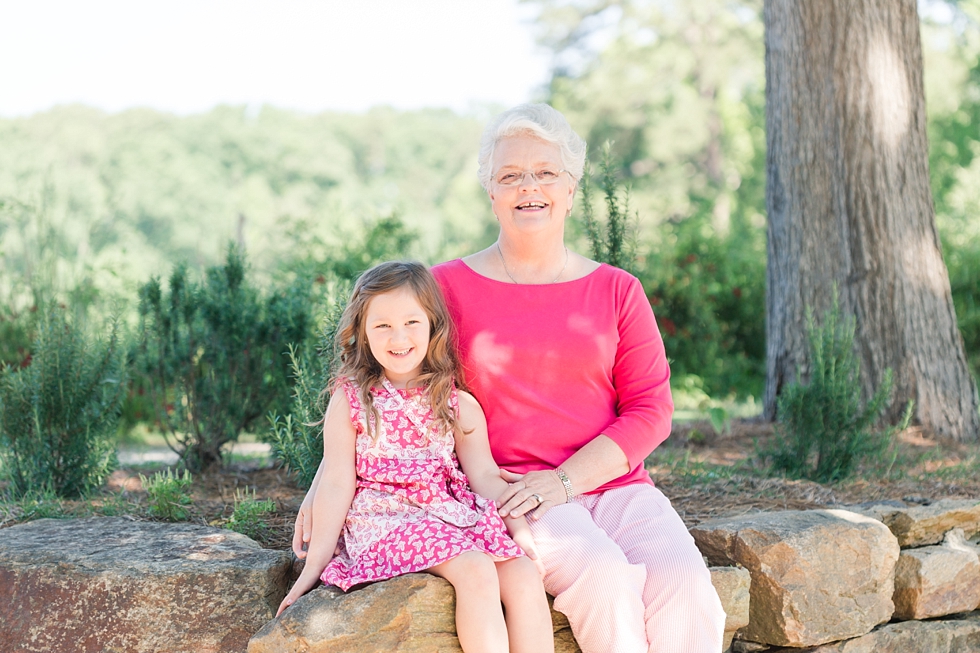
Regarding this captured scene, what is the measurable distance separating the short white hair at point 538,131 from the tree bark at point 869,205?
2.38 m

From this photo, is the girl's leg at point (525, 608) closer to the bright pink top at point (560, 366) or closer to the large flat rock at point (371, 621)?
the large flat rock at point (371, 621)

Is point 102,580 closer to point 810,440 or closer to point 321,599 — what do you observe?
point 321,599

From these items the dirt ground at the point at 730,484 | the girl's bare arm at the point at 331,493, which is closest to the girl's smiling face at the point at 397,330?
the girl's bare arm at the point at 331,493

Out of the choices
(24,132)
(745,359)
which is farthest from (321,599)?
(24,132)

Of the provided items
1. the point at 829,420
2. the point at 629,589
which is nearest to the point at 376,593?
the point at 629,589

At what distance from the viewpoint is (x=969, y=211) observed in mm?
14305

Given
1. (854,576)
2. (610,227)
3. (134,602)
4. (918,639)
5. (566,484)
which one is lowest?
(918,639)

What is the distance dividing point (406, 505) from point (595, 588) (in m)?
0.52

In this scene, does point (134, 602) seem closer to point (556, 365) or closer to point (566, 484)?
point (566, 484)

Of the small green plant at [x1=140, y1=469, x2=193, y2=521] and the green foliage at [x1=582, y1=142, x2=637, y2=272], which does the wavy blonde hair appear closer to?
the small green plant at [x1=140, y1=469, x2=193, y2=521]

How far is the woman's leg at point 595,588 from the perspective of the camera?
211 centimetres

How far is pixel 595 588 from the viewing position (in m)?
2.12

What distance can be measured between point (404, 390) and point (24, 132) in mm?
30885

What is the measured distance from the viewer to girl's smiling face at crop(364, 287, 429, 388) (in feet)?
7.76
